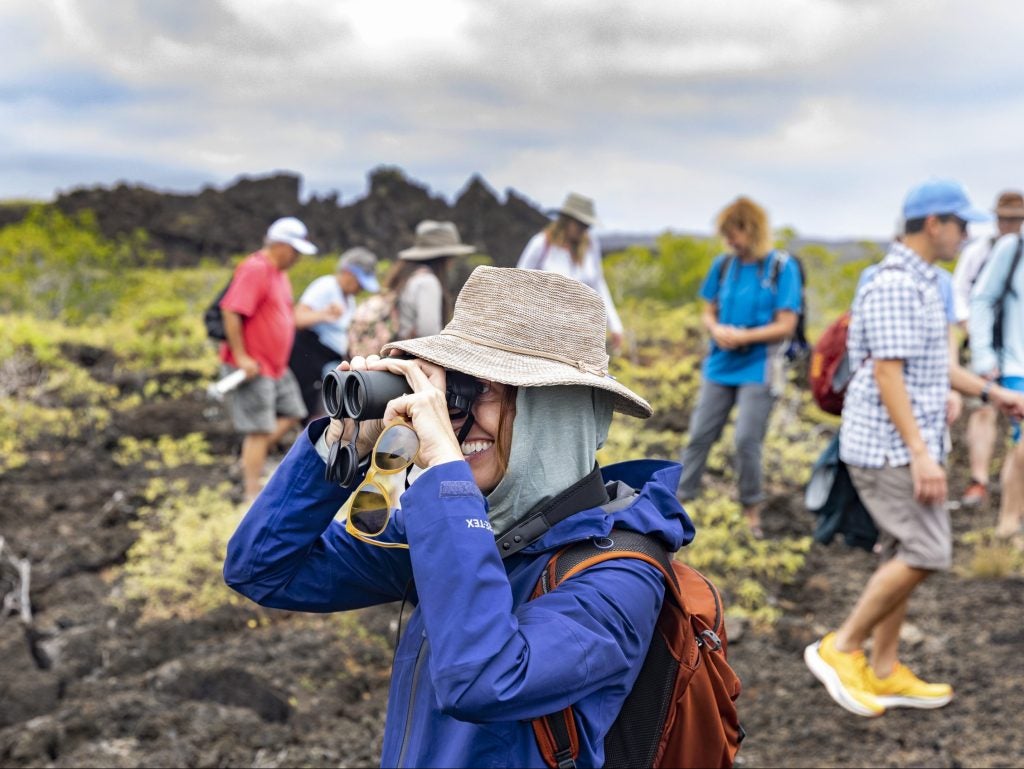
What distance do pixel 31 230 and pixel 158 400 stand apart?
1300 centimetres

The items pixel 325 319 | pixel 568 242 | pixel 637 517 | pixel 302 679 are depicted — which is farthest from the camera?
pixel 325 319

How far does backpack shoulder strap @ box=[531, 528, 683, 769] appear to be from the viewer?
57.6 inches

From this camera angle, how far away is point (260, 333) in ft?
18.5

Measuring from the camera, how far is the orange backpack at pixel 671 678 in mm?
1594

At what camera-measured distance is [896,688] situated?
369 centimetres

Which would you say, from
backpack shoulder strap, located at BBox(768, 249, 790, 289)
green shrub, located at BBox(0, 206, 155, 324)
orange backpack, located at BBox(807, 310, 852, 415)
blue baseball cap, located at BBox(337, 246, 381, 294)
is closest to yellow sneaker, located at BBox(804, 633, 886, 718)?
orange backpack, located at BBox(807, 310, 852, 415)

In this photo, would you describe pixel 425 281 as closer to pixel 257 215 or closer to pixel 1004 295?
pixel 1004 295

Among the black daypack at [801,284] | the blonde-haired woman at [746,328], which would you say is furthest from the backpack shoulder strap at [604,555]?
the black daypack at [801,284]

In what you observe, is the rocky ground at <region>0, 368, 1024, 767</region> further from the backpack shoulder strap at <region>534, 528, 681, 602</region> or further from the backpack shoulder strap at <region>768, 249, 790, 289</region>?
the backpack shoulder strap at <region>534, 528, 681, 602</region>

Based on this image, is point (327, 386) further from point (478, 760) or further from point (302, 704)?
point (302, 704)

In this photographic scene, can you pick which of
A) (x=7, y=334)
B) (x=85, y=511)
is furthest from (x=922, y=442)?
(x=7, y=334)

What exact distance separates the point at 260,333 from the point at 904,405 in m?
3.61

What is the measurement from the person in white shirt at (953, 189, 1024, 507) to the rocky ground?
89 cm

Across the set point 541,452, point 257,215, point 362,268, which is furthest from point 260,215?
point 541,452
